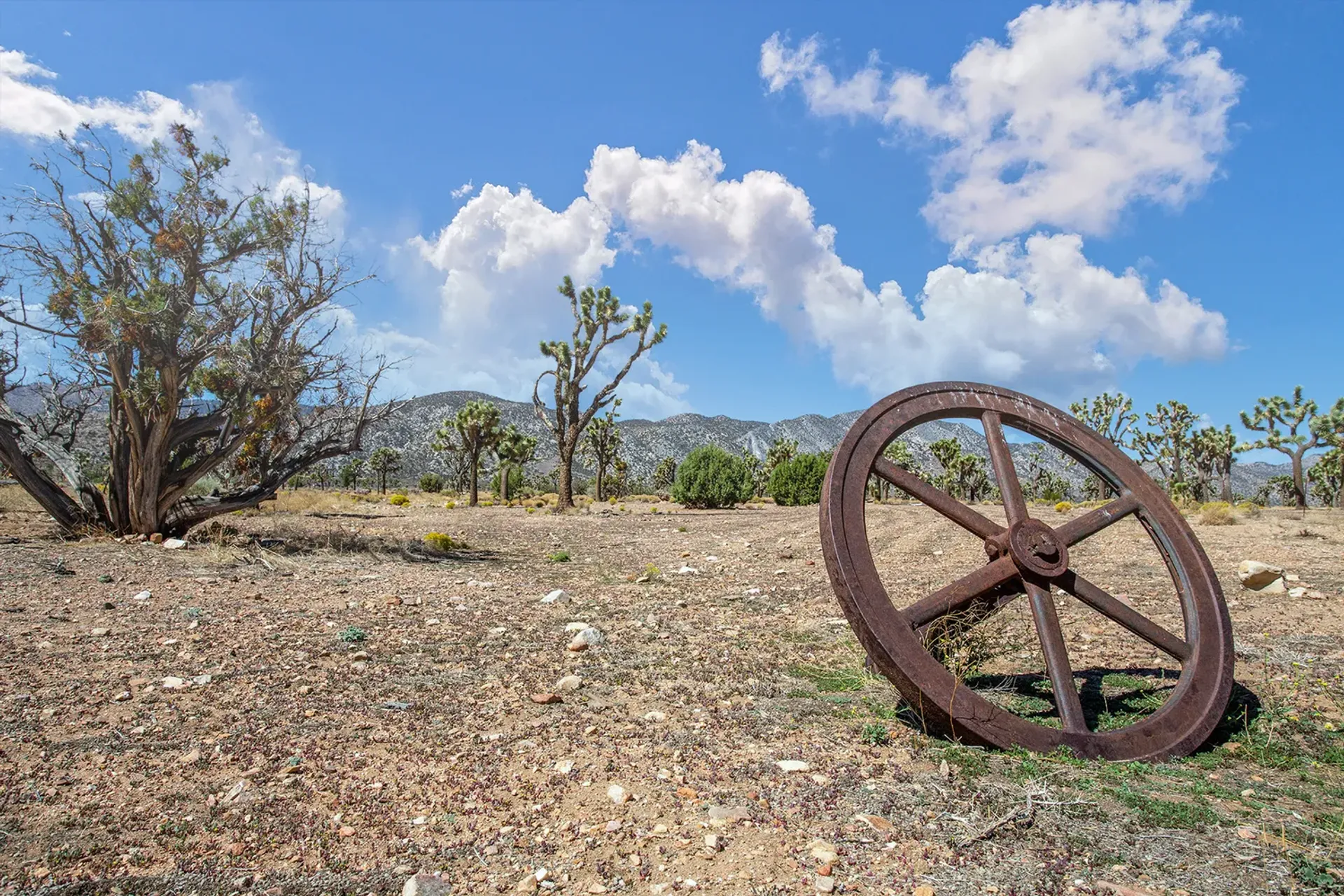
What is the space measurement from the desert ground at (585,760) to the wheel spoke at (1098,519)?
0.66 m

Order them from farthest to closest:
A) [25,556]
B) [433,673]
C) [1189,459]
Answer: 1. [1189,459]
2. [25,556]
3. [433,673]

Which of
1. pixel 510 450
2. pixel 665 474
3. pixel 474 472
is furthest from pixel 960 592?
pixel 665 474

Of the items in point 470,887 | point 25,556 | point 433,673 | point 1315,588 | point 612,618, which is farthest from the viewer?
point 25,556

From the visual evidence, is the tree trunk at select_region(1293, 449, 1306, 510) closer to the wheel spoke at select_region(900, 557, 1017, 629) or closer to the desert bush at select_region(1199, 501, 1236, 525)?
the desert bush at select_region(1199, 501, 1236, 525)

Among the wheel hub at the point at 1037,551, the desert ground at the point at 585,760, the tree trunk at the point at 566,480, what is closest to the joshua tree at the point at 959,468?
the tree trunk at the point at 566,480

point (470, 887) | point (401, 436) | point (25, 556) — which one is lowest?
point (470, 887)

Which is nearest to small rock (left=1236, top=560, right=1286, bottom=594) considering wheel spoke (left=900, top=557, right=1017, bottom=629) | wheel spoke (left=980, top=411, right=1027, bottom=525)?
wheel spoke (left=980, top=411, right=1027, bottom=525)

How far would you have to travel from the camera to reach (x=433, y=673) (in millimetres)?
4570

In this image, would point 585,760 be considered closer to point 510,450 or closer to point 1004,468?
point 1004,468

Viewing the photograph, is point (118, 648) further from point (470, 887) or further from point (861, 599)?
point (861, 599)

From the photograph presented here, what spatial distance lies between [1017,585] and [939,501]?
583 mm

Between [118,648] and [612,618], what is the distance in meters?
3.52

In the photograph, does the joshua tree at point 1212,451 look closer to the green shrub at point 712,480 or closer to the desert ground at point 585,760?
the green shrub at point 712,480

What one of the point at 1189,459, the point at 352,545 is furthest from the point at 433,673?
the point at 1189,459
